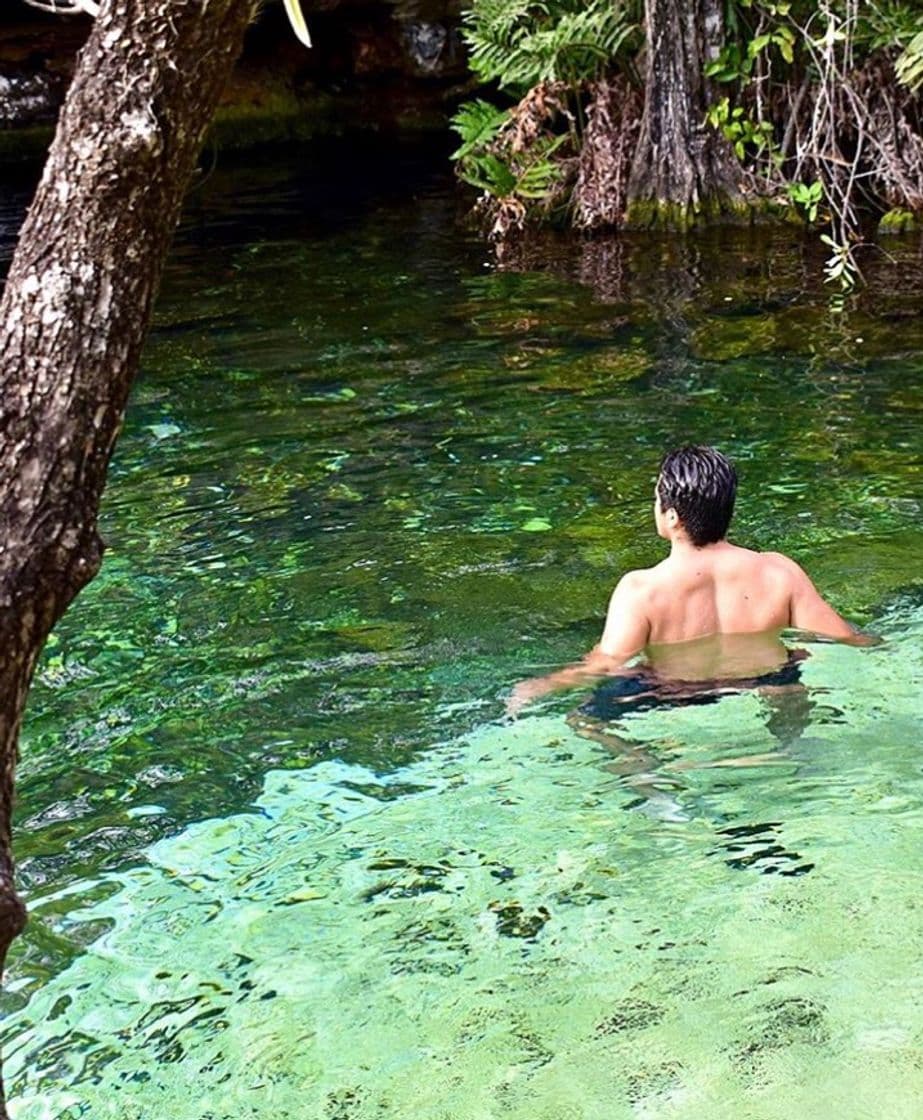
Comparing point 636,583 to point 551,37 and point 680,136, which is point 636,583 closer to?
point 680,136

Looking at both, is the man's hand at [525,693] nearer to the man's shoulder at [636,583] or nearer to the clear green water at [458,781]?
the clear green water at [458,781]

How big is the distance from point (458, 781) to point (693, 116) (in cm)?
1092

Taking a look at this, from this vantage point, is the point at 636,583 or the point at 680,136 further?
the point at 680,136

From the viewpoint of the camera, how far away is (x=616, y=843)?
5316mm

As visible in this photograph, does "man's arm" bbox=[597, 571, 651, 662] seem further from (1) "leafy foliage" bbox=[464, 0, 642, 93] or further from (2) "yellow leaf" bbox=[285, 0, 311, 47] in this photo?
(1) "leafy foliage" bbox=[464, 0, 642, 93]

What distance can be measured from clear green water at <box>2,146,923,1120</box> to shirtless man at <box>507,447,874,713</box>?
0.22 m

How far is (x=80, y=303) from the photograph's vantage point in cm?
250

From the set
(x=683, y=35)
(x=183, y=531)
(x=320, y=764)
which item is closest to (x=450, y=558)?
(x=183, y=531)

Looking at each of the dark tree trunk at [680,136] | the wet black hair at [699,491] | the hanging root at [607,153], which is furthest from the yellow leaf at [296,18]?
the hanging root at [607,153]

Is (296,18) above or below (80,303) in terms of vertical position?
above

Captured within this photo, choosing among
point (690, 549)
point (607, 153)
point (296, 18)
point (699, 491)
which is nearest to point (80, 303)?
point (296, 18)

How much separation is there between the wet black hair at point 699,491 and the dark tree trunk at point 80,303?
152 inches

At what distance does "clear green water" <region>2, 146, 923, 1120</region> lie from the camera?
4258 mm

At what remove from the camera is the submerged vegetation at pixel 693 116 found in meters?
14.9
